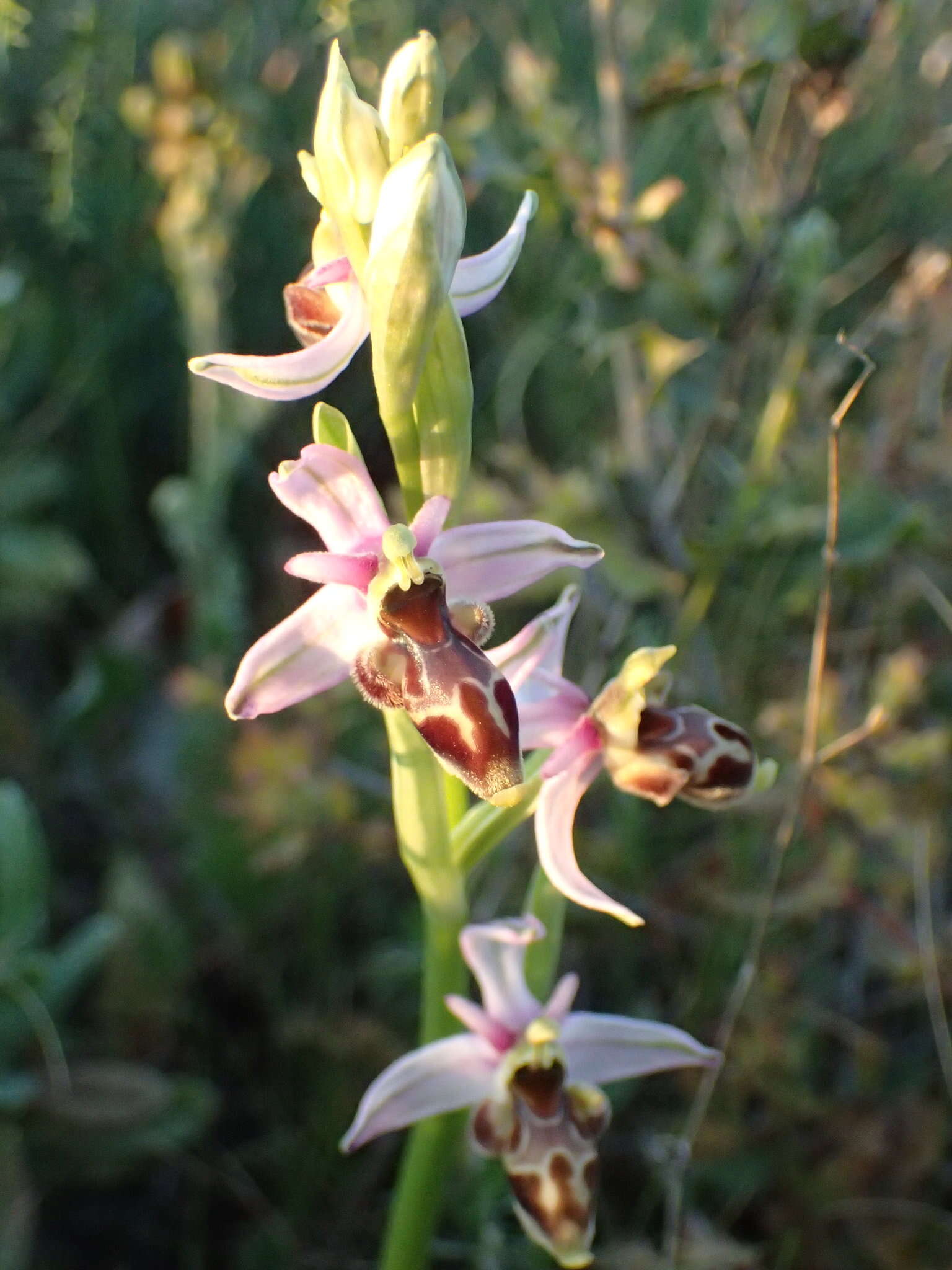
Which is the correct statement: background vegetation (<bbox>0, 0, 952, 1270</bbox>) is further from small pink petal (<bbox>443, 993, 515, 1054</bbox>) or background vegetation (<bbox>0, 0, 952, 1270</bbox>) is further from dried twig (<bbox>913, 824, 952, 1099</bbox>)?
small pink petal (<bbox>443, 993, 515, 1054</bbox>)

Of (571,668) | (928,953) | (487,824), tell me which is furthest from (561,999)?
(571,668)

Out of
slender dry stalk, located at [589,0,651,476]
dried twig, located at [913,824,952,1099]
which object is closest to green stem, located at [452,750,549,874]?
dried twig, located at [913,824,952,1099]

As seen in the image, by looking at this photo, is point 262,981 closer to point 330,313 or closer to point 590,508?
point 590,508

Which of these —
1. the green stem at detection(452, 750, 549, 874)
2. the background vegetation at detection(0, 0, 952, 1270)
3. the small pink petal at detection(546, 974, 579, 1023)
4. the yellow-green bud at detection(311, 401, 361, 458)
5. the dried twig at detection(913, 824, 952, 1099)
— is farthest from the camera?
the background vegetation at detection(0, 0, 952, 1270)

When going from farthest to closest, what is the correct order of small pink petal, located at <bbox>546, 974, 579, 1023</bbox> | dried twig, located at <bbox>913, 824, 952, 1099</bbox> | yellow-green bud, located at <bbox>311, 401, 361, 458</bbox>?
dried twig, located at <bbox>913, 824, 952, 1099</bbox>, small pink petal, located at <bbox>546, 974, 579, 1023</bbox>, yellow-green bud, located at <bbox>311, 401, 361, 458</bbox>

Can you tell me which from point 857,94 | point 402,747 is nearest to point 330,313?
point 402,747

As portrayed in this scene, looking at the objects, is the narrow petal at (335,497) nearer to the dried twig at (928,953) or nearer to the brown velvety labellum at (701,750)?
the brown velvety labellum at (701,750)

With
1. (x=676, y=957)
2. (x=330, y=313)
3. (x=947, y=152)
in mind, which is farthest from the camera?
(x=947, y=152)
